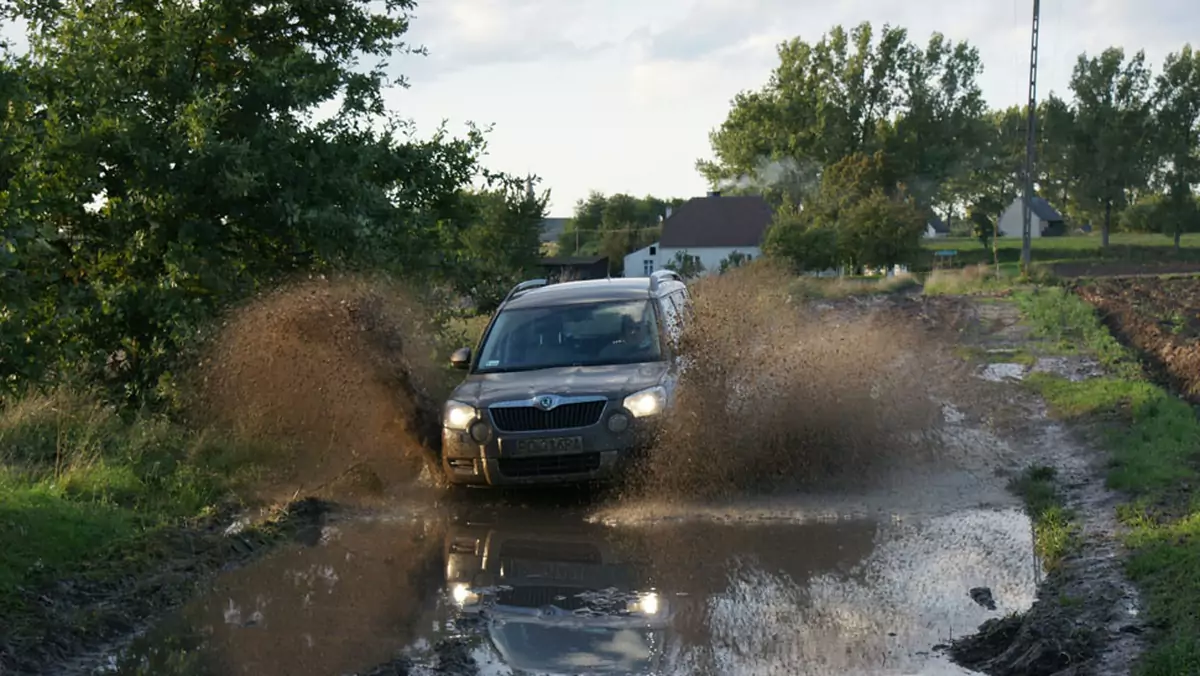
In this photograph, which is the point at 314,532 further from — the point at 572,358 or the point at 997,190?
the point at 997,190

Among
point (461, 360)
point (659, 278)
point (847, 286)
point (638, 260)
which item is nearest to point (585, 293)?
point (659, 278)

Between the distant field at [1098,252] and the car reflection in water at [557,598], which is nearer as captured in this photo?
the car reflection in water at [557,598]

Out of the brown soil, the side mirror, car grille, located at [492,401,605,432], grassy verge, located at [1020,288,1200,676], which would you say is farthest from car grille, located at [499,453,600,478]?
the brown soil

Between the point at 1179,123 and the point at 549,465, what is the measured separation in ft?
285

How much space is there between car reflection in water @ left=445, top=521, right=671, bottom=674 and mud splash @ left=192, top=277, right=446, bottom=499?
2046 mm

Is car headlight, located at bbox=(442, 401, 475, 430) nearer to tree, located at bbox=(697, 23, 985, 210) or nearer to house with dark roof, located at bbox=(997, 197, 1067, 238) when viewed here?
tree, located at bbox=(697, 23, 985, 210)

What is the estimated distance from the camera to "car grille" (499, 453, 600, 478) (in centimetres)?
987

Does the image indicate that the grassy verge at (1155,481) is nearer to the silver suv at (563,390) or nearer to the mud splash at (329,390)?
the silver suv at (563,390)

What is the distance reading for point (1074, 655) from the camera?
578cm

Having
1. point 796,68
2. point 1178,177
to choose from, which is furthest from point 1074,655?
point 796,68

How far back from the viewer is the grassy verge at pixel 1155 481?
19.6ft

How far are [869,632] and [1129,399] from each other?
924 cm

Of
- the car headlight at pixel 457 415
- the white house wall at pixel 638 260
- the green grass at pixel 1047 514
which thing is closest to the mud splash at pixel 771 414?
the green grass at pixel 1047 514

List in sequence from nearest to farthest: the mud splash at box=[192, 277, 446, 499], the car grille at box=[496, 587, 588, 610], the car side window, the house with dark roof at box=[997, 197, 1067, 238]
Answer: the car grille at box=[496, 587, 588, 610] → the mud splash at box=[192, 277, 446, 499] → the car side window → the house with dark roof at box=[997, 197, 1067, 238]
